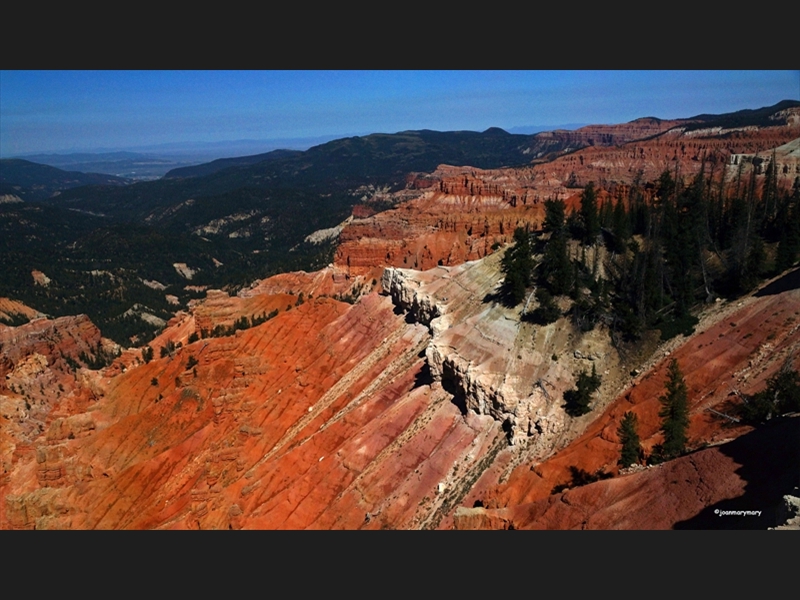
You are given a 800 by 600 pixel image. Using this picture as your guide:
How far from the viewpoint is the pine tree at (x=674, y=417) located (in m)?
24.2

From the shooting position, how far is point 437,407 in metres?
35.5

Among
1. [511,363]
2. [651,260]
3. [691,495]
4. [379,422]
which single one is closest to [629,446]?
[691,495]

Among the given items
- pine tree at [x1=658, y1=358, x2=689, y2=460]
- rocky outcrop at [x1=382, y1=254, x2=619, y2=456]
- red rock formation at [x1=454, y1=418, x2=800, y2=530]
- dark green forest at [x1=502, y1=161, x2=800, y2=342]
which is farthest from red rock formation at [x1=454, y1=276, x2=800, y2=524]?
dark green forest at [x1=502, y1=161, x2=800, y2=342]

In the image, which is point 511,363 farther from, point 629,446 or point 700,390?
point 629,446

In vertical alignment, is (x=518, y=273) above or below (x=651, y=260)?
below

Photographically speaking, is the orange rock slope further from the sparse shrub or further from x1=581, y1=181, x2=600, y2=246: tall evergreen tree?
x1=581, y1=181, x2=600, y2=246: tall evergreen tree

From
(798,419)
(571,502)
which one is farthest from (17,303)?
(798,419)

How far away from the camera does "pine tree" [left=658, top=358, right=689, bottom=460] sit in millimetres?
24172

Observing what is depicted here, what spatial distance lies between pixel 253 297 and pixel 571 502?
5812 cm

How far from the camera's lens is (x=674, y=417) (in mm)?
25047

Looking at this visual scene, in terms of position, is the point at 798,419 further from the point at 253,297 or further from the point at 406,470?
the point at 253,297

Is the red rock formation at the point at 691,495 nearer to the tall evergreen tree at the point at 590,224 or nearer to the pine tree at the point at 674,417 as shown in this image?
the pine tree at the point at 674,417

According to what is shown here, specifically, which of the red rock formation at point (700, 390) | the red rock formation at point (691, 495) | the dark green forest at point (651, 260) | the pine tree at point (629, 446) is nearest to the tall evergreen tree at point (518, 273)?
the dark green forest at point (651, 260)

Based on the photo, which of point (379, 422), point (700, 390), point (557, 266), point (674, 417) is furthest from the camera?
point (557, 266)
